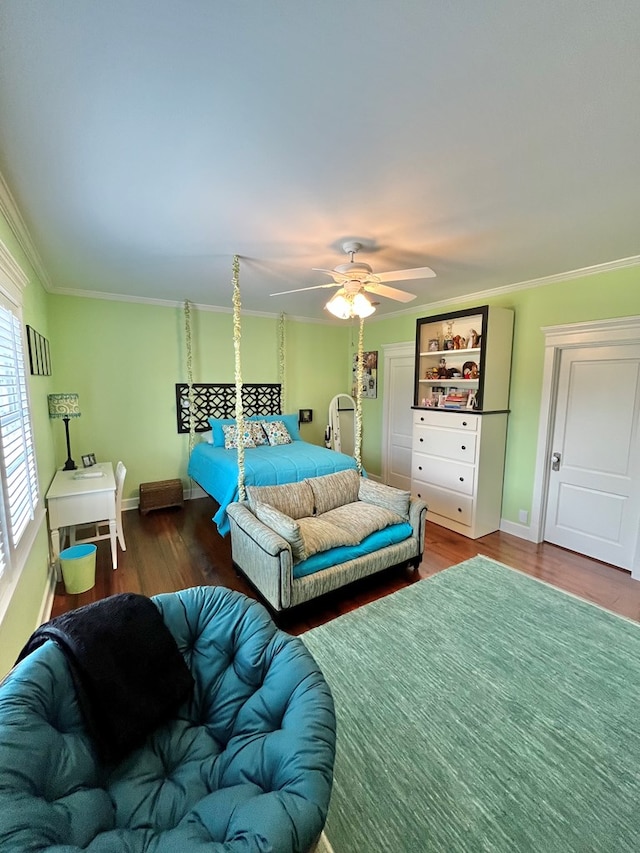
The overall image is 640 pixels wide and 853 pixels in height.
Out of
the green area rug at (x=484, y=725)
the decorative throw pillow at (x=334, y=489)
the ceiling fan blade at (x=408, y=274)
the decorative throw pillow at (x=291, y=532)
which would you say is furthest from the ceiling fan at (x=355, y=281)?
the green area rug at (x=484, y=725)

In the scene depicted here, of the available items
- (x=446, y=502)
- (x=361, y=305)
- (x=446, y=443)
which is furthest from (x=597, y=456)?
(x=361, y=305)

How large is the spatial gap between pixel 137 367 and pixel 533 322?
4423mm

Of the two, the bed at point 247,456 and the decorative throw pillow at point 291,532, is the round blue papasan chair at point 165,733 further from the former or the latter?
the bed at point 247,456

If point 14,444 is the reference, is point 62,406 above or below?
above

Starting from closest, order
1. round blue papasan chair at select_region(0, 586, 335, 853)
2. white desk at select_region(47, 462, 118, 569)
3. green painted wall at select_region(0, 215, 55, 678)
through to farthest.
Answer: round blue papasan chair at select_region(0, 586, 335, 853)
green painted wall at select_region(0, 215, 55, 678)
white desk at select_region(47, 462, 118, 569)

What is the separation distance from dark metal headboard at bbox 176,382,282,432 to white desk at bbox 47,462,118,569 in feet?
5.65

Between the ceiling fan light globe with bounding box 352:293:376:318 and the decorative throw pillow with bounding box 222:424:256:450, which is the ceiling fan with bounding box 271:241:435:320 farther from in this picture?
the decorative throw pillow with bounding box 222:424:256:450

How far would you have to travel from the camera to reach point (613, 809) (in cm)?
131

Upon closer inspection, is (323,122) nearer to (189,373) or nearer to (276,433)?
(276,433)

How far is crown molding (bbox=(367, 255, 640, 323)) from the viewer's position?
2850 mm

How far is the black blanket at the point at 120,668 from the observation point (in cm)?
101

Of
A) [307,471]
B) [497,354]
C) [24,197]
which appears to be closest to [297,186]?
[24,197]

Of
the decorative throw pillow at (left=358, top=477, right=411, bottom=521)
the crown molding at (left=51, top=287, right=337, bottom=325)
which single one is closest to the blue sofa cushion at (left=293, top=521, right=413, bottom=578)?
the decorative throw pillow at (left=358, top=477, right=411, bottom=521)

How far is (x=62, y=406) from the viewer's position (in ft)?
11.0
